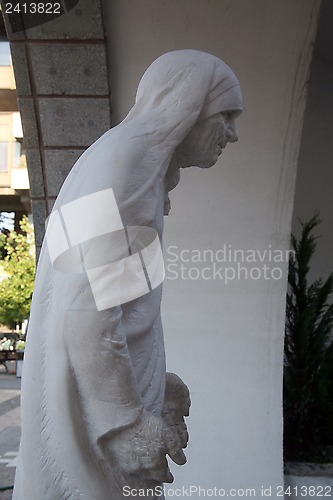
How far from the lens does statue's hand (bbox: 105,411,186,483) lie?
1010mm

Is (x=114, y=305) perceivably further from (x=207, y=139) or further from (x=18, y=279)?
(x=18, y=279)

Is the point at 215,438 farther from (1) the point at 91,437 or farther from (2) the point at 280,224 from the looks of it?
(1) the point at 91,437

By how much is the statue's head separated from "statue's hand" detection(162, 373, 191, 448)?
0.44 metres

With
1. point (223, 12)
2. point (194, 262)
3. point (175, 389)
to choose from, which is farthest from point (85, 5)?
point (175, 389)

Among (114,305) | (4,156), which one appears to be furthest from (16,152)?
(114,305)

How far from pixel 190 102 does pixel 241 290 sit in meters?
2.29

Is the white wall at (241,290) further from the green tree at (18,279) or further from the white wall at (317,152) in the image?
the green tree at (18,279)

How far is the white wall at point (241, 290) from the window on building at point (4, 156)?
52.5 ft

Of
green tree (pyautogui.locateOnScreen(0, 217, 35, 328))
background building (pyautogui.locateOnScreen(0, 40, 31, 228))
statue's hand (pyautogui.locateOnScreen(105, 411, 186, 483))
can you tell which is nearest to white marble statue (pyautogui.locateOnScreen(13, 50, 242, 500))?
statue's hand (pyautogui.locateOnScreen(105, 411, 186, 483))

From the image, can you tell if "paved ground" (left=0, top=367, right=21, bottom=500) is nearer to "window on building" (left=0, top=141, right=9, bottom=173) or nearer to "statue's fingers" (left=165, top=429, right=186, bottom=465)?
"statue's fingers" (left=165, top=429, right=186, bottom=465)

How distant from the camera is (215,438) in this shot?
3402 mm

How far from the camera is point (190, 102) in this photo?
1.19 metres

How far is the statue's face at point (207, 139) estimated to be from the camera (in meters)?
1.23

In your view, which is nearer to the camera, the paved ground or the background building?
the paved ground
